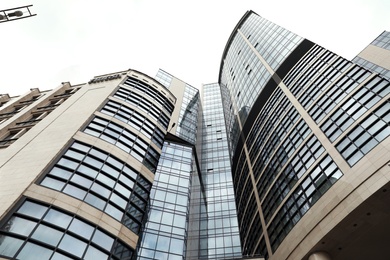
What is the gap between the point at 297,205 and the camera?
32531 mm

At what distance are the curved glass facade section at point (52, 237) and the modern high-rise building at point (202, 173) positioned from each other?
0.08 m

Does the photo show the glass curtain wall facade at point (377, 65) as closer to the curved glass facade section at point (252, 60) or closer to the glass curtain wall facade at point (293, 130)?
the glass curtain wall facade at point (293, 130)

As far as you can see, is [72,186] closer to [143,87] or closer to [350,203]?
[350,203]

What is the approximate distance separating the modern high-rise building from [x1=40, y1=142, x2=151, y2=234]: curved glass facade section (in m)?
0.12

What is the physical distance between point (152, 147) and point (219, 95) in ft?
189

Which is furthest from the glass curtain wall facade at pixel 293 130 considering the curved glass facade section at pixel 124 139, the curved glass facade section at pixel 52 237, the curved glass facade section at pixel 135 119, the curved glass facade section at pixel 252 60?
the curved glass facade section at pixel 52 237

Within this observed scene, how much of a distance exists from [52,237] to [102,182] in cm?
704

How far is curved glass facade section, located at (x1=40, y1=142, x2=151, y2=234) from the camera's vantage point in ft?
82.9

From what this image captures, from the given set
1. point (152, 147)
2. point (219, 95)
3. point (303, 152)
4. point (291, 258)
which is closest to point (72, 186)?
point (152, 147)

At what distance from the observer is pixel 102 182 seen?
88.8 ft

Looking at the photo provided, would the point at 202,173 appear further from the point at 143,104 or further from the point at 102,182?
the point at 102,182

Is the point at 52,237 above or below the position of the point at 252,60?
below

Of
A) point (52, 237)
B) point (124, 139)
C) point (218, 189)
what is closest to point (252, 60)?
point (218, 189)

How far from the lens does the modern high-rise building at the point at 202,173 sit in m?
23.8
